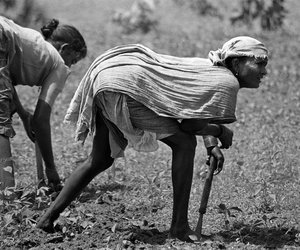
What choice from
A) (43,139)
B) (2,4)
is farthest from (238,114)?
(2,4)

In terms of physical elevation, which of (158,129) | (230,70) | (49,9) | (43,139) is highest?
(230,70)

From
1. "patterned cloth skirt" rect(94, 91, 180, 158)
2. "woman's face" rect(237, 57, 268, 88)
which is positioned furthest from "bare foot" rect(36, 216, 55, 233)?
"woman's face" rect(237, 57, 268, 88)

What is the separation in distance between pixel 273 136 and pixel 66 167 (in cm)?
197

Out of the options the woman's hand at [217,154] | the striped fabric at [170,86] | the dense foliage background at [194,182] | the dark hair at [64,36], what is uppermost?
the striped fabric at [170,86]

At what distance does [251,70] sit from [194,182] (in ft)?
5.78

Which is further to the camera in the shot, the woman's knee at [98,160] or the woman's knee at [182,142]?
the woman's knee at [98,160]

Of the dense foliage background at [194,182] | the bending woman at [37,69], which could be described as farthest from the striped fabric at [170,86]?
the bending woman at [37,69]

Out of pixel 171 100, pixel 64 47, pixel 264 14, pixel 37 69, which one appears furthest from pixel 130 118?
pixel 264 14

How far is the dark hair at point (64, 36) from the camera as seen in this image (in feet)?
18.8

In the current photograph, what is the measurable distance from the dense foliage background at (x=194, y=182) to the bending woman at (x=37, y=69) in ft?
1.26

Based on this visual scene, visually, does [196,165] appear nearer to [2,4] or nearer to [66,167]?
[66,167]

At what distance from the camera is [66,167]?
21.3 feet

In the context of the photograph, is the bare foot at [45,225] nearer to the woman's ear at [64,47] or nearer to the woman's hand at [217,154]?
the woman's hand at [217,154]

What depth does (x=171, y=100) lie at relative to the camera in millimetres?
4301
